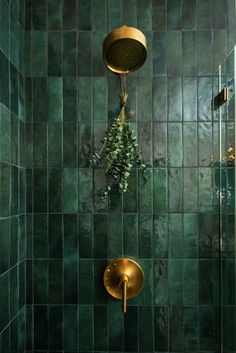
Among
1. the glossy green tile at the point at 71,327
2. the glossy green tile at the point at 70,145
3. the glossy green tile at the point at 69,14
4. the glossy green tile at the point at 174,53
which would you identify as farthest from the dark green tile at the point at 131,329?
the glossy green tile at the point at 69,14

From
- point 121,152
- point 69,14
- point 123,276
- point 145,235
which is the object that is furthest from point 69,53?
point 123,276

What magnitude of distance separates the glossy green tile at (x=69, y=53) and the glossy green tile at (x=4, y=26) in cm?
31

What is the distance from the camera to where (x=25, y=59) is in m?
1.67

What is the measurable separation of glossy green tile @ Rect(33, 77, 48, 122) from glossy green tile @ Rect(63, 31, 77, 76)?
13 cm

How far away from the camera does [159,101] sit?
1.66m

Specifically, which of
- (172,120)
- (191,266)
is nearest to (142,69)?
(172,120)

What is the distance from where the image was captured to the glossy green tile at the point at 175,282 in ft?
5.37

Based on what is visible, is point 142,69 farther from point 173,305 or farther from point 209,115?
point 173,305

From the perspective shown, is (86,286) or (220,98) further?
(86,286)

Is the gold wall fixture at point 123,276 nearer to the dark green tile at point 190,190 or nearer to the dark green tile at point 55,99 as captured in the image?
the dark green tile at point 190,190

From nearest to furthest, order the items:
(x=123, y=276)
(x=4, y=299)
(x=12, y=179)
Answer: (x=4, y=299) → (x=12, y=179) → (x=123, y=276)

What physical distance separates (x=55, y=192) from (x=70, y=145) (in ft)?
0.81

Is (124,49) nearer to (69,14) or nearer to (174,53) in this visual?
(174,53)

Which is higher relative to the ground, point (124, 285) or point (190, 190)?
point (190, 190)
